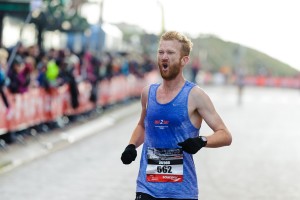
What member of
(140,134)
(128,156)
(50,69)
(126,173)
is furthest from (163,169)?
(50,69)

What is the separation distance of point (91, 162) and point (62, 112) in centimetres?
571

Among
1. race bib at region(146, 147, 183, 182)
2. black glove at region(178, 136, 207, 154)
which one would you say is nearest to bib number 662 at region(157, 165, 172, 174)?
race bib at region(146, 147, 183, 182)

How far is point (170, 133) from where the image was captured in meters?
5.86

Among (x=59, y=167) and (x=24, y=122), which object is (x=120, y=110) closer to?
(x=24, y=122)

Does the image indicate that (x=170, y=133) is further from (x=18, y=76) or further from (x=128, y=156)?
(x=18, y=76)

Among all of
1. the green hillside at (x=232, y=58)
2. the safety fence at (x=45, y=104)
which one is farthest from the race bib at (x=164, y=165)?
the green hillside at (x=232, y=58)

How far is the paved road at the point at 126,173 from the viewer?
38.6 feet

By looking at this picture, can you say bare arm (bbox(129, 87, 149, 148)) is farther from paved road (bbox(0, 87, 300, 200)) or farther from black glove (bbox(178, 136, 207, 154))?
paved road (bbox(0, 87, 300, 200))

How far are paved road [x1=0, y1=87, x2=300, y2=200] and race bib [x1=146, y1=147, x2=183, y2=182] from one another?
17.3 feet

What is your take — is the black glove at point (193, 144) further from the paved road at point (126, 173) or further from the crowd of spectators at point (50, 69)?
the crowd of spectators at point (50, 69)

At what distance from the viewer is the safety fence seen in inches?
637

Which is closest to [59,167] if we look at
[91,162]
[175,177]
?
[91,162]

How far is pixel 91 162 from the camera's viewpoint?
15195mm

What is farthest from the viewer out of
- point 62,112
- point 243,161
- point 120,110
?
point 120,110
